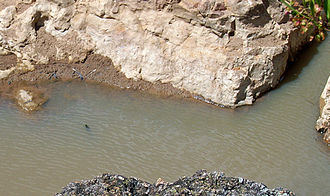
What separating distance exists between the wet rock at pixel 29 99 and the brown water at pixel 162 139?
196 millimetres

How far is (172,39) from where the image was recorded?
28.3 ft

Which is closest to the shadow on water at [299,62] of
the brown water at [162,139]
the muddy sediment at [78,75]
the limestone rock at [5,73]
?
the brown water at [162,139]

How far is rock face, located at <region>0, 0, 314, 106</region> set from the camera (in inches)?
318

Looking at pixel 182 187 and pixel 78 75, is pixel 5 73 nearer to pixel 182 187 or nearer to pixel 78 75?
pixel 78 75

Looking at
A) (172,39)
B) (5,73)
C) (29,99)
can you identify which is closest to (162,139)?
(172,39)

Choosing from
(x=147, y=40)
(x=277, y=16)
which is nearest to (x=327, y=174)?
(x=277, y=16)

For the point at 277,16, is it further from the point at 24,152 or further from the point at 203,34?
the point at 24,152

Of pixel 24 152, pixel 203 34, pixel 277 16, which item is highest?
pixel 277 16

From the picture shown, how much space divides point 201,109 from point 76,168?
270cm

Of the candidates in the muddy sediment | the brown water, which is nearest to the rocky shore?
the brown water

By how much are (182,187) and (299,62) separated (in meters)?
6.13

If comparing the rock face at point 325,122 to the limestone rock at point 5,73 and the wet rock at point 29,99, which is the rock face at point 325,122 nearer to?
the wet rock at point 29,99

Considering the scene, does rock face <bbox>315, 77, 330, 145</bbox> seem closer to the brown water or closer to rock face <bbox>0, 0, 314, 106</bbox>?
the brown water

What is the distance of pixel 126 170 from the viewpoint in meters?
6.50
